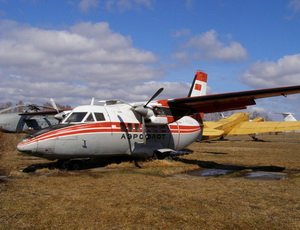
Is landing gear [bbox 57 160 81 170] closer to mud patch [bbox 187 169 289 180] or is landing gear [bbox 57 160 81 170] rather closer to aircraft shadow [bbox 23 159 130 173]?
aircraft shadow [bbox 23 159 130 173]

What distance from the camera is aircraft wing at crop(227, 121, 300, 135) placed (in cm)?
3797

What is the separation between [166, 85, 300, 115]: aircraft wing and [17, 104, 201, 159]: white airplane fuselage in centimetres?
169

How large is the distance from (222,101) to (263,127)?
79.3 feet

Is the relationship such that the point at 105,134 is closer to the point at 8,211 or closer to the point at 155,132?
the point at 155,132

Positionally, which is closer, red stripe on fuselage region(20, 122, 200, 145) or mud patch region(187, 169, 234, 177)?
red stripe on fuselage region(20, 122, 200, 145)

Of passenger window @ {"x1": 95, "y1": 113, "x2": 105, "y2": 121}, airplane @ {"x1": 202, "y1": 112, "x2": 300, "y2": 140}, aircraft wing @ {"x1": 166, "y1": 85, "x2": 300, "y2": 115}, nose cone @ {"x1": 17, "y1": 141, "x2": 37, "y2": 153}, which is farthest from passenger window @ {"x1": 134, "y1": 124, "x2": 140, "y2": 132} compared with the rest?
airplane @ {"x1": 202, "y1": 112, "x2": 300, "y2": 140}

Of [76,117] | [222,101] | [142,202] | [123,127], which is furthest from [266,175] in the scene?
[76,117]

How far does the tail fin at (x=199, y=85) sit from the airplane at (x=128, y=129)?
247cm

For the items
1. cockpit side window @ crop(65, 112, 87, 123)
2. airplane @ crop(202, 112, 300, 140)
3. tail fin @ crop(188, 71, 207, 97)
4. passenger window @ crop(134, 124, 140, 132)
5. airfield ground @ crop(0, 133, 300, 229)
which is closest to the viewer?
airfield ground @ crop(0, 133, 300, 229)

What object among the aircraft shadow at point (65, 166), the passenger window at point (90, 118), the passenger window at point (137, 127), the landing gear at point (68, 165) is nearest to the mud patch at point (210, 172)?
the passenger window at point (137, 127)

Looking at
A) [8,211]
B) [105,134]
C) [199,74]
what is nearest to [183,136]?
[199,74]

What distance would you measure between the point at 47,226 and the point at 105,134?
31.8 feet

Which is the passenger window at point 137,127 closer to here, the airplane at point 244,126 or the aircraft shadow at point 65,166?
the aircraft shadow at point 65,166

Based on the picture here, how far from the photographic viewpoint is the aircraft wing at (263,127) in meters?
38.0
